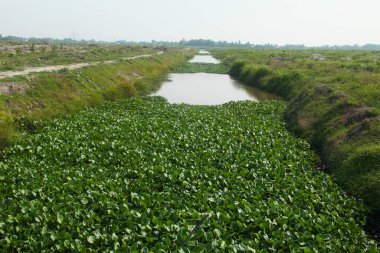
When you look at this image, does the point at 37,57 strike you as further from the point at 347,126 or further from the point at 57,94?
the point at 347,126

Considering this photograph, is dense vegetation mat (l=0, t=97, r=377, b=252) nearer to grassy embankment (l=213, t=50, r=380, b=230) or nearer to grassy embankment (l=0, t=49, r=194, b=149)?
grassy embankment (l=213, t=50, r=380, b=230)

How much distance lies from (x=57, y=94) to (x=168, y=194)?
13.6 metres

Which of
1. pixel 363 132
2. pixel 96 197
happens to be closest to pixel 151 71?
pixel 363 132

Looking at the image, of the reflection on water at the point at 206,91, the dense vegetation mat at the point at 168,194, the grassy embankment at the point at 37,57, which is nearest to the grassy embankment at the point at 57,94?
the dense vegetation mat at the point at 168,194

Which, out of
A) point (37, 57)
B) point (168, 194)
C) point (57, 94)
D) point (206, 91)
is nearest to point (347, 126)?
point (168, 194)

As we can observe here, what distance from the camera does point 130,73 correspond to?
33.6m

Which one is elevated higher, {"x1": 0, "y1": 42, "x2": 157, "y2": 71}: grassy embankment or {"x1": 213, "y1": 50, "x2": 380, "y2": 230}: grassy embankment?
{"x1": 0, "y1": 42, "x2": 157, "y2": 71}: grassy embankment

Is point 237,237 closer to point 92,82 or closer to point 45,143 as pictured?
point 45,143

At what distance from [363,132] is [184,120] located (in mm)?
8200

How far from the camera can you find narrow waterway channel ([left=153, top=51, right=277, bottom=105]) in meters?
29.0

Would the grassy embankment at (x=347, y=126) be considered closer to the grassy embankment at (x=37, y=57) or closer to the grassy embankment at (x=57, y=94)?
the grassy embankment at (x=57, y=94)

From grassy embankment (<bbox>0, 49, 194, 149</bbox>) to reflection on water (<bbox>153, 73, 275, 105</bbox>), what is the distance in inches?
116

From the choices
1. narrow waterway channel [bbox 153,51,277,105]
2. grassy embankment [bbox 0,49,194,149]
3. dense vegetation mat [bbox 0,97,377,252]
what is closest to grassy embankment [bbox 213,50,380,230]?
dense vegetation mat [bbox 0,97,377,252]

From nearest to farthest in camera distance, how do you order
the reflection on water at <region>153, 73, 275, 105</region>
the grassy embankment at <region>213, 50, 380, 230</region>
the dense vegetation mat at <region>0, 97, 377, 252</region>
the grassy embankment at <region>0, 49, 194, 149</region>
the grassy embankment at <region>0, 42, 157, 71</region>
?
the dense vegetation mat at <region>0, 97, 377, 252</region> → the grassy embankment at <region>213, 50, 380, 230</region> → the grassy embankment at <region>0, 49, 194, 149</region> → the grassy embankment at <region>0, 42, 157, 71</region> → the reflection on water at <region>153, 73, 275, 105</region>
